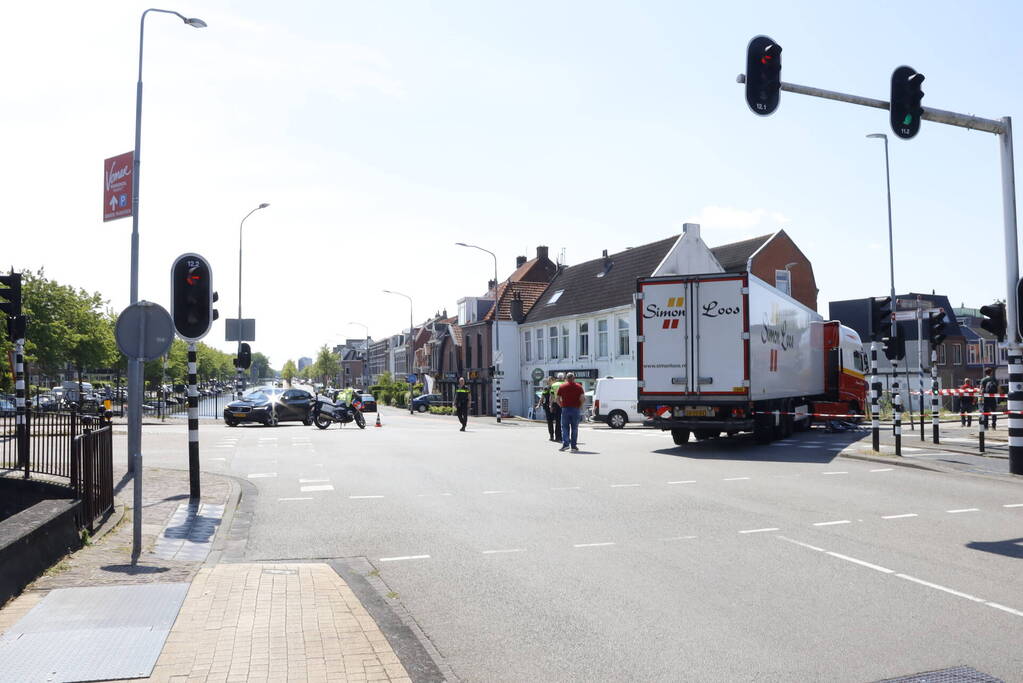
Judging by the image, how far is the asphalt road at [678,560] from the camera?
4.78 metres

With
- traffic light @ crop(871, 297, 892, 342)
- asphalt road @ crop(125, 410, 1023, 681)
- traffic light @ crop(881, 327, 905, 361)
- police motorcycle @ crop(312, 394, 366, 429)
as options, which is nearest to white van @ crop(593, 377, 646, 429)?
police motorcycle @ crop(312, 394, 366, 429)

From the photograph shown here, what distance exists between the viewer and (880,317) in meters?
17.2

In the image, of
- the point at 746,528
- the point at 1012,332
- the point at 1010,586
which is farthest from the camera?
the point at 1012,332

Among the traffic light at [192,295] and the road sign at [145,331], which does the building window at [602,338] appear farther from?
the road sign at [145,331]

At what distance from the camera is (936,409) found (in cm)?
1948

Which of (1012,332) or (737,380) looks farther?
(737,380)

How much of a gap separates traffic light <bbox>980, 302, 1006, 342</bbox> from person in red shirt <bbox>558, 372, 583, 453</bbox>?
803 cm

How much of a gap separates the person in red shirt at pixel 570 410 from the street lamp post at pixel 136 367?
8.94 meters

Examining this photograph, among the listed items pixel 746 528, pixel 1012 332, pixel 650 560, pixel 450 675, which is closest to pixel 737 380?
pixel 1012 332

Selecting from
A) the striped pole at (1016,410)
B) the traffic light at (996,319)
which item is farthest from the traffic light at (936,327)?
the striped pole at (1016,410)

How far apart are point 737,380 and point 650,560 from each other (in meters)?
10.9

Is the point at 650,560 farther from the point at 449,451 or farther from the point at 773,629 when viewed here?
the point at 449,451

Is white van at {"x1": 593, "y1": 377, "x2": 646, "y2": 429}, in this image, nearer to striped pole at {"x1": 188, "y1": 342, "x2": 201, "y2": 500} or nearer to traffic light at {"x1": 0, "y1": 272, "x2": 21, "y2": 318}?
traffic light at {"x1": 0, "y1": 272, "x2": 21, "y2": 318}

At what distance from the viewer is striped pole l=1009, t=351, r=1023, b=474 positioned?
43.6 ft
